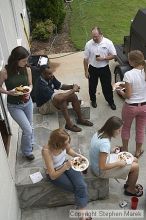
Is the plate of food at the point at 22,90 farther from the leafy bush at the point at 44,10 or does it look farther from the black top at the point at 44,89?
the leafy bush at the point at 44,10

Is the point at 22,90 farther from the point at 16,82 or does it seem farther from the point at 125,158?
the point at 125,158

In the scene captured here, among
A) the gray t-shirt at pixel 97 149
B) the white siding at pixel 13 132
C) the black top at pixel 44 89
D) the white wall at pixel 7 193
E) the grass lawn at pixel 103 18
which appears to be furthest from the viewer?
the grass lawn at pixel 103 18

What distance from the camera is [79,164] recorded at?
17.1 feet

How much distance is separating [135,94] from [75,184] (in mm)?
1675

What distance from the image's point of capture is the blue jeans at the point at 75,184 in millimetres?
5211

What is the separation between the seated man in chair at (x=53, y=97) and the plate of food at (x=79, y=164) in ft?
5.20

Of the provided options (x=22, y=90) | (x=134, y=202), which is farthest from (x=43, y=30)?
(x=134, y=202)

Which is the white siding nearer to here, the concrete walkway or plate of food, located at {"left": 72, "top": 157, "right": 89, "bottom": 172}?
the concrete walkway

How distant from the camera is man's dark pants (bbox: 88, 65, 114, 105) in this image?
24.2ft

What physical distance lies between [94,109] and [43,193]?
2.83m

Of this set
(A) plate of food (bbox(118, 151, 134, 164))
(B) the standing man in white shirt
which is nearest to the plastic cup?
(A) plate of food (bbox(118, 151, 134, 164))

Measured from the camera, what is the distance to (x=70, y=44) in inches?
451

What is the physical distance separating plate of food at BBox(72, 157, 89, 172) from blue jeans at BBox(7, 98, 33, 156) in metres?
0.91

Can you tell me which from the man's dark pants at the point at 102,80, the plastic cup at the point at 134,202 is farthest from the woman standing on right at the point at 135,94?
the man's dark pants at the point at 102,80
